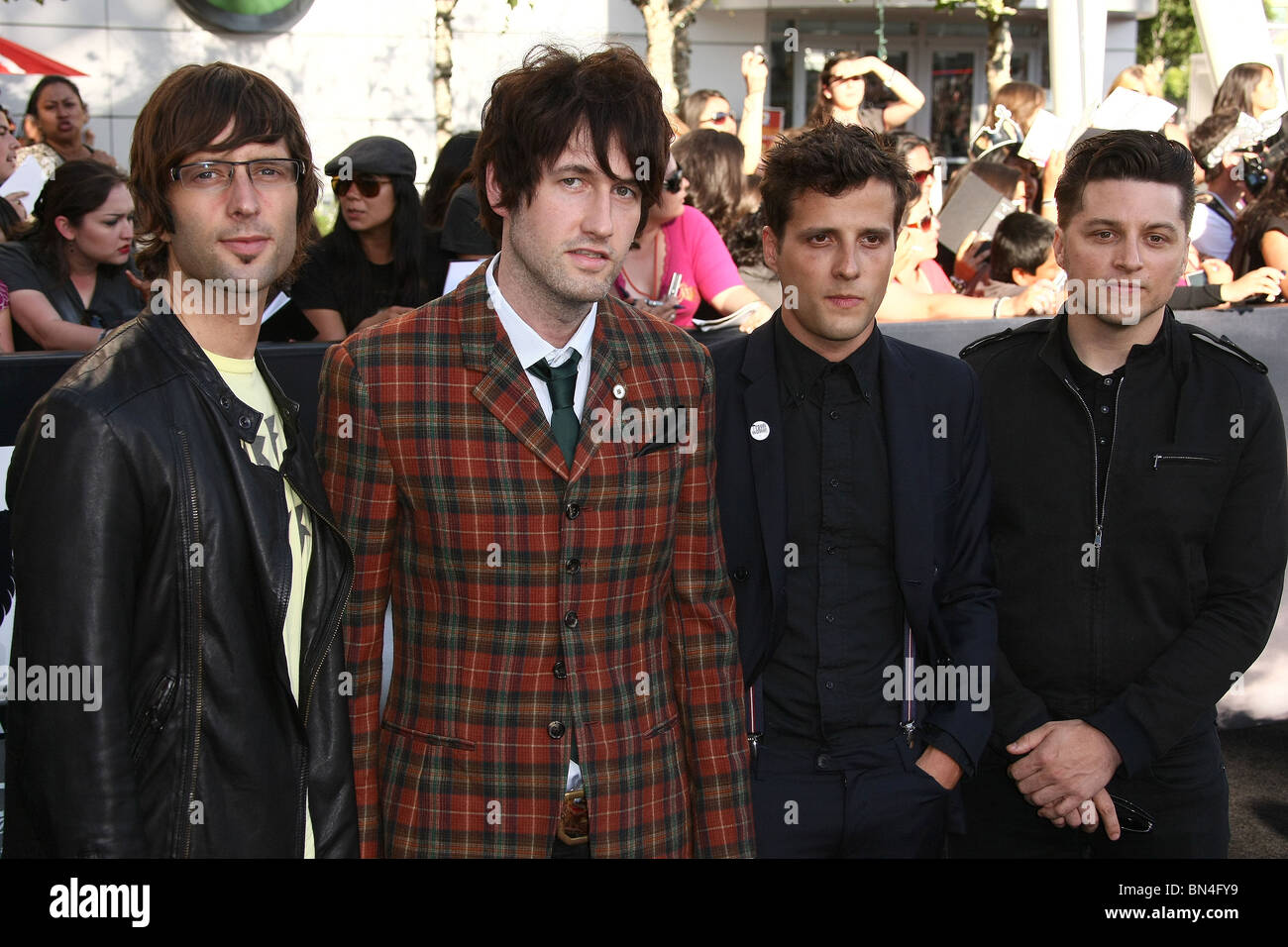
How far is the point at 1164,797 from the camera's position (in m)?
3.21

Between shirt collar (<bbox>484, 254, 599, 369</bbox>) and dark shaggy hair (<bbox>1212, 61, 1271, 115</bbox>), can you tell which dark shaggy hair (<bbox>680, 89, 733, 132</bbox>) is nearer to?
dark shaggy hair (<bbox>1212, 61, 1271, 115</bbox>)

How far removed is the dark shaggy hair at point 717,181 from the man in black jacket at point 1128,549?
273cm

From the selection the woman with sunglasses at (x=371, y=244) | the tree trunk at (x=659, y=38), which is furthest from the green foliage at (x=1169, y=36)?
the woman with sunglasses at (x=371, y=244)

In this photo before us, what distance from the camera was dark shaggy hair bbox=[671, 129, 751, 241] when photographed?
232 inches

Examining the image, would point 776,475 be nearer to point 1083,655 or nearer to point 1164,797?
point 1083,655

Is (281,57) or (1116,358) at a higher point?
(281,57)

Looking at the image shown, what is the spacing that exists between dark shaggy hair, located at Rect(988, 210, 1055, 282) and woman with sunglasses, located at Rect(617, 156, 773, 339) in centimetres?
176

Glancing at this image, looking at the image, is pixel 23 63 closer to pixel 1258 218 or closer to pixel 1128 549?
pixel 1258 218

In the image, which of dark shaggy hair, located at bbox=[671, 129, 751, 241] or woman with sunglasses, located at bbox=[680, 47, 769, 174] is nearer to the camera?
dark shaggy hair, located at bbox=[671, 129, 751, 241]

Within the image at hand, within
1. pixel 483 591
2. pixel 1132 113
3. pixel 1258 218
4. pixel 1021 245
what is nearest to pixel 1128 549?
pixel 483 591

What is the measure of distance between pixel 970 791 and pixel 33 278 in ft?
13.0

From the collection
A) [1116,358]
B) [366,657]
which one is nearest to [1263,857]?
[1116,358]

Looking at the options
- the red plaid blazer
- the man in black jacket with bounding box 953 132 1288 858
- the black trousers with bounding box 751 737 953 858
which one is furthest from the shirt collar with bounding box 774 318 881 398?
the black trousers with bounding box 751 737 953 858

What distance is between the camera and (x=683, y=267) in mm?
5293
